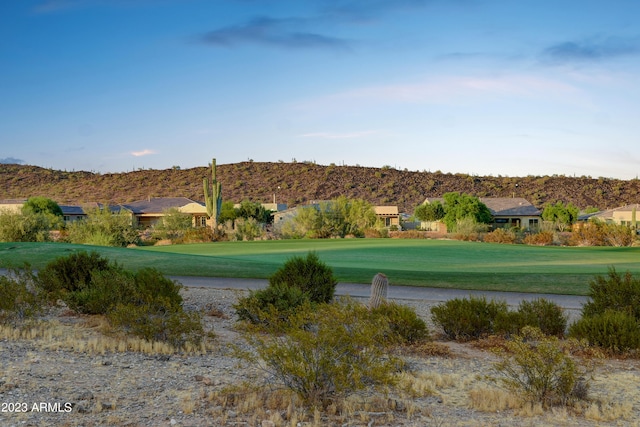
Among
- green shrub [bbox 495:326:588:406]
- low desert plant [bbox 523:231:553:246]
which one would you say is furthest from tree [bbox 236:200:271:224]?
green shrub [bbox 495:326:588:406]

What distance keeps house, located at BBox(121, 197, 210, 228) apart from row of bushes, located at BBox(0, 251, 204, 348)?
62.6 meters

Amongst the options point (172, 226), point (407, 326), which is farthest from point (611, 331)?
point (172, 226)

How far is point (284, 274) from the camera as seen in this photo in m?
16.3

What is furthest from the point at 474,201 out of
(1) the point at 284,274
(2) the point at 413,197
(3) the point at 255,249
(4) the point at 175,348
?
(4) the point at 175,348

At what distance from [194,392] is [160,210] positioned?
260ft

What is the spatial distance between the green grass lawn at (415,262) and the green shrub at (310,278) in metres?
3.81

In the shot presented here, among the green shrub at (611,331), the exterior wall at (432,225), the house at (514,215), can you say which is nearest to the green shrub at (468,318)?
the green shrub at (611,331)

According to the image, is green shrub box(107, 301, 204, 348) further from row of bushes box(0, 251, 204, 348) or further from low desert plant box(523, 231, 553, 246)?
low desert plant box(523, 231, 553, 246)

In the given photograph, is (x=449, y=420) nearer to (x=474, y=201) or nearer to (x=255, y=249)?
Result: (x=255, y=249)

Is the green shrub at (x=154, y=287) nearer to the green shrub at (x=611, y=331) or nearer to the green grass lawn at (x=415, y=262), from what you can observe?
the green grass lawn at (x=415, y=262)

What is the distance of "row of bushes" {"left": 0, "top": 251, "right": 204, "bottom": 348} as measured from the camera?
37.6ft

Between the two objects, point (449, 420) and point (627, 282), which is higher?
point (627, 282)

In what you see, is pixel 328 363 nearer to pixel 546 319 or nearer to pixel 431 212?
pixel 546 319

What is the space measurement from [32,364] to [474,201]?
64796 mm
